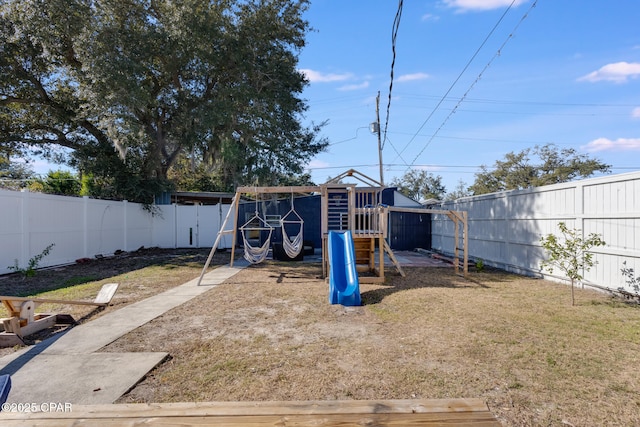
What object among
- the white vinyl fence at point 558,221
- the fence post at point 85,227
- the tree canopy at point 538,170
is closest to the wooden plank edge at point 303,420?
the white vinyl fence at point 558,221

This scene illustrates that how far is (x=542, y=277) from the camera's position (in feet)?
23.7

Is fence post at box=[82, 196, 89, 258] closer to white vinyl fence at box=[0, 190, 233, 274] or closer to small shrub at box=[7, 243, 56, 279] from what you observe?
white vinyl fence at box=[0, 190, 233, 274]

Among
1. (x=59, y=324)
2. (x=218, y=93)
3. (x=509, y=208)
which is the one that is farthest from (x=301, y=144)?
(x=59, y=324)

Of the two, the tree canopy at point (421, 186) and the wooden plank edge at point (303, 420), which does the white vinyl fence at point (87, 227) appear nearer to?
the wooden plank edge at point (303, 420)

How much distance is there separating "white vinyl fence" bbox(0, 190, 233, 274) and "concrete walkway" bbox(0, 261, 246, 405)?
490 centimetres

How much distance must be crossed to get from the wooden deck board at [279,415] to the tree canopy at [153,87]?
1050cm

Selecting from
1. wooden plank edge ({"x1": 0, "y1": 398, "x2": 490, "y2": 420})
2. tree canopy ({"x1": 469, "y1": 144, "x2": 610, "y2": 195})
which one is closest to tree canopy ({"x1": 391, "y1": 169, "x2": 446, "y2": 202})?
tree canopy ({"x1": 469, "y1": 144, "x2": 610, "y2": 195})

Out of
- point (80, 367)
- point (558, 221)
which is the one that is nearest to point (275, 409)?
point (80, 367)

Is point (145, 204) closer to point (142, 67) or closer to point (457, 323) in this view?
point (142, 67)

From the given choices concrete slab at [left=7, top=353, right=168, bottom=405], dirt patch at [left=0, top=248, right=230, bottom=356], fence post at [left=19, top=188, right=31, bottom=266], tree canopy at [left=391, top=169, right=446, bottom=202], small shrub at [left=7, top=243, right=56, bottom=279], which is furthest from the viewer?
tree canopy at [left=391, top=169, right=446, bottom=202]

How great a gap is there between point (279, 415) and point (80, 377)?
2.16 m

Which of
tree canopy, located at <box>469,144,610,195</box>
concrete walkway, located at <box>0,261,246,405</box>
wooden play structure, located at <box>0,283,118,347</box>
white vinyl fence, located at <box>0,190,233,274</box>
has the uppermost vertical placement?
tree canopy, located at <box>469,144,610,195</box>

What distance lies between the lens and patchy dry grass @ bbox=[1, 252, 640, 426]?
2467 mm

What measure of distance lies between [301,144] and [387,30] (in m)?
7.50
